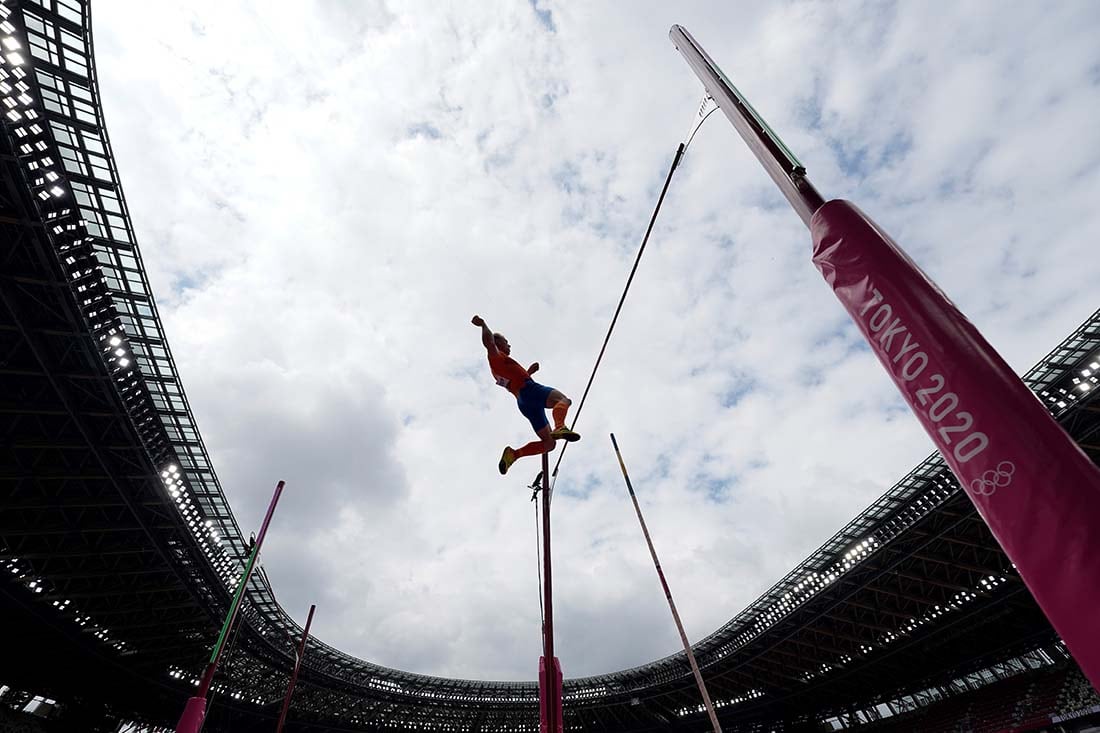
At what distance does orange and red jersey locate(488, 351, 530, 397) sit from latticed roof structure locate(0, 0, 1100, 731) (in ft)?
36.6

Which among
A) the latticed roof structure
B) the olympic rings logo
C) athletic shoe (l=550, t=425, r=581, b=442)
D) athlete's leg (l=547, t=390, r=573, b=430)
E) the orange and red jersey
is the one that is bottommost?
the olympic rings logo

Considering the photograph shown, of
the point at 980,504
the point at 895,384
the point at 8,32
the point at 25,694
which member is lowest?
the point at 980,504

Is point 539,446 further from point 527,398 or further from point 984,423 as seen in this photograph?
point 984,423

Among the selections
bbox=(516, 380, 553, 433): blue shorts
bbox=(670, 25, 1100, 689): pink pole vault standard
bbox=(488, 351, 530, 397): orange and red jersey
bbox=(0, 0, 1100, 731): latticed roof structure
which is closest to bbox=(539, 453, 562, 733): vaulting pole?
bbox=(516, 380, 553, 433): blue shorts

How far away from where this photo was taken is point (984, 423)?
142cm

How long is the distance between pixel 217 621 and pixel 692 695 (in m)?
29.6

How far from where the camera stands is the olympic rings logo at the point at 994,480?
1342 millimetres

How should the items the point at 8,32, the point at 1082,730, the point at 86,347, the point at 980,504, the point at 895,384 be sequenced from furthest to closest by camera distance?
the point at 1082,730 → the point at 86,347 → the point at 8,32 → the point at 895,384 → the point at 980,504

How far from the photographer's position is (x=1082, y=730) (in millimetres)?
23078

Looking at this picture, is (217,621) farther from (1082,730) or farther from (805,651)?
(1082,730)

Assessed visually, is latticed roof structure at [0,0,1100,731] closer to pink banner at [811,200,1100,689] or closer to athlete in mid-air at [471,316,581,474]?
athlete in mid-air at [471,316,581,474]

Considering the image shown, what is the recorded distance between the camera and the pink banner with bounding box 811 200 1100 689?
117 cm

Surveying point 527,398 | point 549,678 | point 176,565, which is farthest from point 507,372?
point 176,565

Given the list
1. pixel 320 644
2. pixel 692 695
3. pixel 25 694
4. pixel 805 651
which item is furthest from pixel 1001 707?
pixel 25 694
